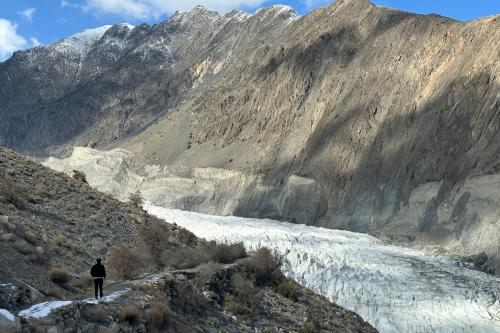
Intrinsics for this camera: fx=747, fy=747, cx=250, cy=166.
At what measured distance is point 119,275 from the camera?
19469mm

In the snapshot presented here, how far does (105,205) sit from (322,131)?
3015 inches

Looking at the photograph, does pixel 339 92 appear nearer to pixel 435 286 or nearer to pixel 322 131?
pixel 322 131

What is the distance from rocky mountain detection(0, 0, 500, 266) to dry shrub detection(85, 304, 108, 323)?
185 feet

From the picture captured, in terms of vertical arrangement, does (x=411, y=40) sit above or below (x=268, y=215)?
above

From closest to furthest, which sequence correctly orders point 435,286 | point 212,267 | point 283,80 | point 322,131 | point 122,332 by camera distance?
point 122,332 → point 212,267 → point 435,286 → point 322,131 → point 283,80

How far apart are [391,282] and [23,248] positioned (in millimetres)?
39944

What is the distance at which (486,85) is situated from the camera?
275 ft

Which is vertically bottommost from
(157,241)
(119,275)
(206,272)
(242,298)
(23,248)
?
(242,298)

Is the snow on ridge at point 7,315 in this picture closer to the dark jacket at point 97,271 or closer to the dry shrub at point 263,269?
the dark jacket at point 97,271

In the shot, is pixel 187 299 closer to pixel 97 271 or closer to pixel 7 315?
pixel 97 271

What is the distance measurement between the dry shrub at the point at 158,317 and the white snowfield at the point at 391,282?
32522mm

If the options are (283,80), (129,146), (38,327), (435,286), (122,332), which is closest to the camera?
(38,327)

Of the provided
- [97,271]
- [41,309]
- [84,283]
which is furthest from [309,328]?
[41,309]

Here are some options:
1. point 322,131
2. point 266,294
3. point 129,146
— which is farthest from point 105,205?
point 129,146
